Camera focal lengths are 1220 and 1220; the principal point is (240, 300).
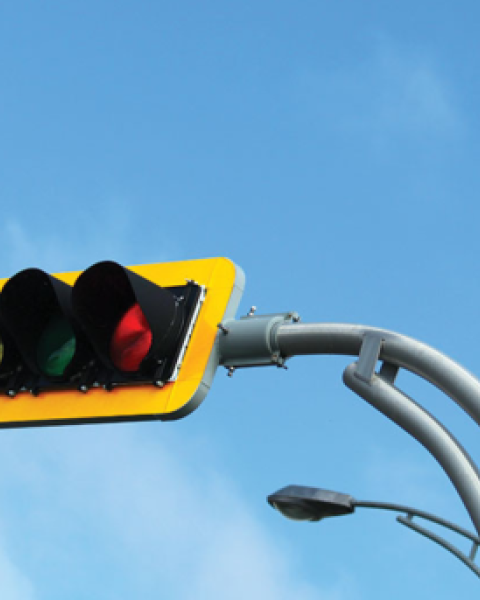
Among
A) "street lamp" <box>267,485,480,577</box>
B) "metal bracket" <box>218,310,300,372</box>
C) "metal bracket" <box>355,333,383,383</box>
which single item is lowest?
"street lamp" <box>267,485,480,577</box>

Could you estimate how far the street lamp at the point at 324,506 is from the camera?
525cm

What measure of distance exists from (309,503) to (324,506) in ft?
0.23

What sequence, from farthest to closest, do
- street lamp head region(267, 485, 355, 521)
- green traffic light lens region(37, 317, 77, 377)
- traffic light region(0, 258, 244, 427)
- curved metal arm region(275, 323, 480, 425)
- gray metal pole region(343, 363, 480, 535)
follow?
green traffic light lens region(37, 317, 77, 377), traffic light region(0, 258, 244, 427), street lamp head region(267, 485, 355, 521), curved metal arm region(275, 323, 480, 425), gray metal pole region(343, 363, 480, 535)

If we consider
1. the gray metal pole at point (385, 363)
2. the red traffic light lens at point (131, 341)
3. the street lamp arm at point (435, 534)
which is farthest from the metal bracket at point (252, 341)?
the street lamp arm at point (435, 534)

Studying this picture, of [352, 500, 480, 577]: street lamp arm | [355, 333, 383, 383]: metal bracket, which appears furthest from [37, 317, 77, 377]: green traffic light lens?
[352, 500, 480, 577]: street lamp arm

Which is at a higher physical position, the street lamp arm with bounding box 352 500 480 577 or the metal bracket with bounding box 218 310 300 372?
the metal bracket with bounding box 218 310 300 372

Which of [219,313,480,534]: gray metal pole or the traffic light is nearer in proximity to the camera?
[219,313,480,534]: gray metal pole

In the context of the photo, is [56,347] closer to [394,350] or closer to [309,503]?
[309,503]

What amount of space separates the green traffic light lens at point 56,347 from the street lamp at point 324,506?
5.48 ft

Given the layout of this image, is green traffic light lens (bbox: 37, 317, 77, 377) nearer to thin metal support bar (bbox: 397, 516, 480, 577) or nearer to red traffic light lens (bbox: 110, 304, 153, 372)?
red traffic light lens (bbox: 110, 304, 153, 372)

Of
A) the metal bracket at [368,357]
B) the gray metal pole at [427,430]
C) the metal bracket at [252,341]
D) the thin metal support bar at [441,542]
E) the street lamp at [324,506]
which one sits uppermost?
the metal bracket at [252,341]

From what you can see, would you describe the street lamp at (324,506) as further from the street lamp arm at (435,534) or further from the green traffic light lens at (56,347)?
the green traffic light lens at (56,347)


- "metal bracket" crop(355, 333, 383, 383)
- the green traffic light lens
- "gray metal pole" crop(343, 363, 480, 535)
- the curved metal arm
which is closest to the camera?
"gray metal pole" crop(343, 363, 480, 535)

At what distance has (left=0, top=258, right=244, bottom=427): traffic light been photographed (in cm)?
635
